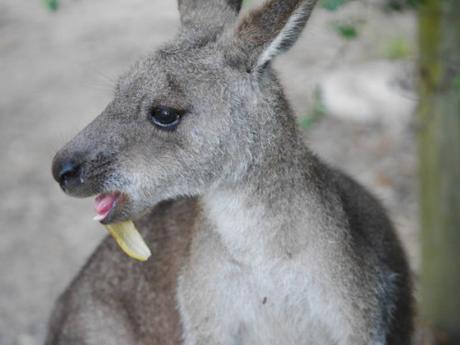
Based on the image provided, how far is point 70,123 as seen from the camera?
761 cm

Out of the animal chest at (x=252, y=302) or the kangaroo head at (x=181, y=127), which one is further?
the animal chest at (x=252, y=302)

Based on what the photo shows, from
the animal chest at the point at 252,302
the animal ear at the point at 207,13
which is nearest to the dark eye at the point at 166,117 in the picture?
the animal ear at the point at 207,13

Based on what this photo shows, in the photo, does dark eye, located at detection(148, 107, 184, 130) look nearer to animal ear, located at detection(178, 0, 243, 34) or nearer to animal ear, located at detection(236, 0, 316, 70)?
animal ear, located at detection(236, 0, 316, 70)

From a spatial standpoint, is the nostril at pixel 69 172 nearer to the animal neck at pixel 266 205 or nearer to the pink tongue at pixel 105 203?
the pink tongue at pixel 105 203

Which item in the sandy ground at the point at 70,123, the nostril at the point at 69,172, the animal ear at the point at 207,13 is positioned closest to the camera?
the nostril at the point at 69,172

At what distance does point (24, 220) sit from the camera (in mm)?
6551

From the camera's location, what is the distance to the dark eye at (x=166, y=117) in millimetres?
3092

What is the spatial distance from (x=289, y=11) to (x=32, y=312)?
3504 millimetres

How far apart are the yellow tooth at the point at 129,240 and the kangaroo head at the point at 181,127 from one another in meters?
0.23

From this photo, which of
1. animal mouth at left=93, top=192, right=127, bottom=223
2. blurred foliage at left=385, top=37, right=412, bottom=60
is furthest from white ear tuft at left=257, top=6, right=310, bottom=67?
blurred foliage at left=385, top=37, right=412, bottom=60

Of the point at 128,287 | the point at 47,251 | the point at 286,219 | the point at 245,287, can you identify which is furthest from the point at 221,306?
the point at 47,251

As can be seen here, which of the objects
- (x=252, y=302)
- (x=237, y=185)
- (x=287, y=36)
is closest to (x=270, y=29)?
(x=287, y=36)

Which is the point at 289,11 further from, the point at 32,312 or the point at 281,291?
the point at 32,312

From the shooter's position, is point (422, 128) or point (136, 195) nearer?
point (136, 195)
